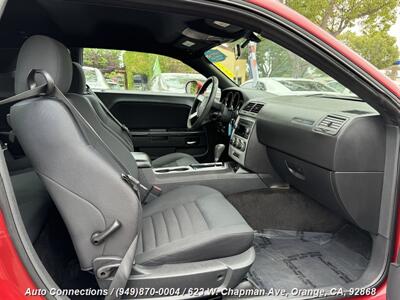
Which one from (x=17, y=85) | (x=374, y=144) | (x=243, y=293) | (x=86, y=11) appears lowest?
(x=243, y=293)

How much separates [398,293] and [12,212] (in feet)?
4.15

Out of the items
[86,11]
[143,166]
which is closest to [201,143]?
[143,166]

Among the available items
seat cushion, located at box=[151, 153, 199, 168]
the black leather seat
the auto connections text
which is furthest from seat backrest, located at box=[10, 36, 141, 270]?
seat cushion, located at box=[151, 153, 199, 168]

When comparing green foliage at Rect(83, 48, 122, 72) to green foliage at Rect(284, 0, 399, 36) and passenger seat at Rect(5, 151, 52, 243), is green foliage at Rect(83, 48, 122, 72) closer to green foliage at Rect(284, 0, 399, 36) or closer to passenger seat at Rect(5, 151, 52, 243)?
passenger seat at Rect(5, 151, 52, 243)

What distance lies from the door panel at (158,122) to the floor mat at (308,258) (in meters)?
1.27

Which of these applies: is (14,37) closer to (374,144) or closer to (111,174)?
(111,174)

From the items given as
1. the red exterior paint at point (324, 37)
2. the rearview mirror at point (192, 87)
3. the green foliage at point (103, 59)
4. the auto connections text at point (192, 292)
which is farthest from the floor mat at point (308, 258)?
the green foliage at point (103, 59)

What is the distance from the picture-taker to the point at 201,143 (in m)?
3.09

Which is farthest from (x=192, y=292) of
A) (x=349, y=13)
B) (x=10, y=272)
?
(x=349, y=13)

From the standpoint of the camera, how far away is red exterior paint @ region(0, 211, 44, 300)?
0.87 meters

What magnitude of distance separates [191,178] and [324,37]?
114cm

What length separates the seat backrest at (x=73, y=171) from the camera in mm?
1057

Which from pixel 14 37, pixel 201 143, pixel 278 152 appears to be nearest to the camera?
pixel 278 152

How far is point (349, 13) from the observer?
923 cm
